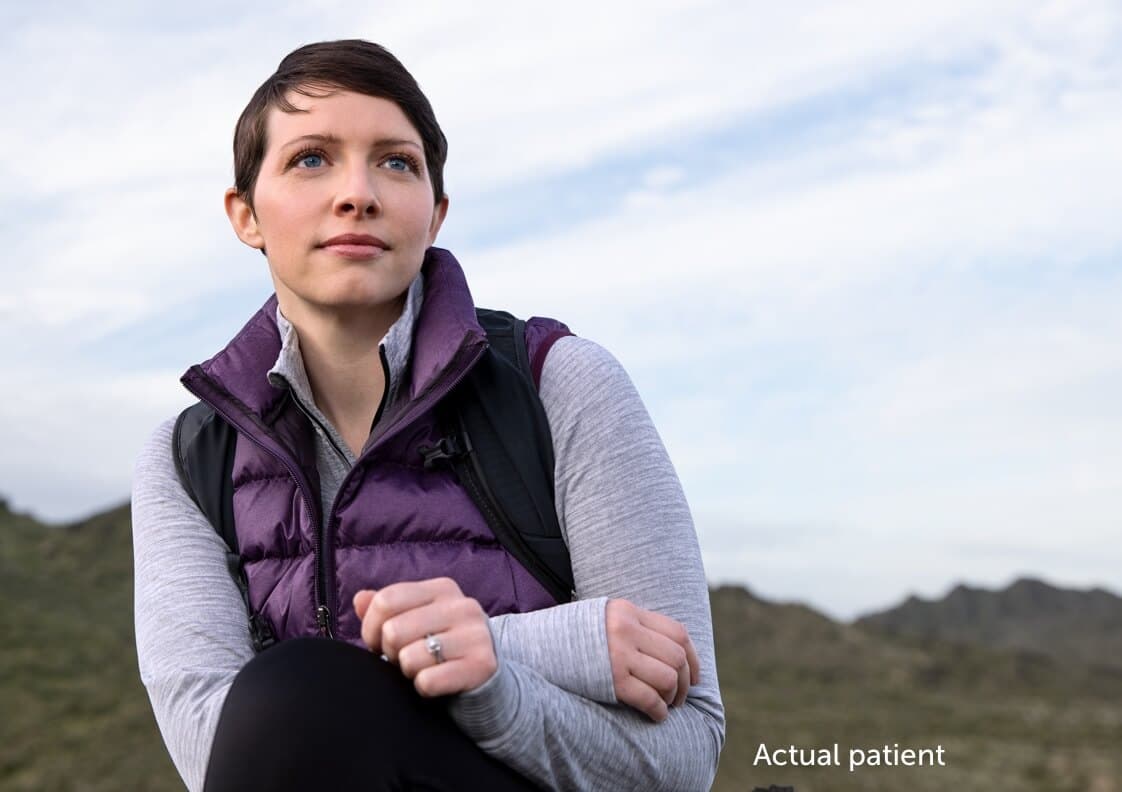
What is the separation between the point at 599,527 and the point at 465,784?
614 mm

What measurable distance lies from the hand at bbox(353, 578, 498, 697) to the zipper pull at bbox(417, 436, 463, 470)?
1.62 feet

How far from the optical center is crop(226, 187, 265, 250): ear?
8.99 feet

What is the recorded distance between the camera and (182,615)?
2533 millimetres

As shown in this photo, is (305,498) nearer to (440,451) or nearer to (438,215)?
(440,451)

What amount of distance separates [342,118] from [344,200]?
20 centimetres

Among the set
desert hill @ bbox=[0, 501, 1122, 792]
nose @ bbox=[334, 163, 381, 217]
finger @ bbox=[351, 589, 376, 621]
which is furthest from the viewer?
desert hill @ bbox=[0, 501, 1122, 792]

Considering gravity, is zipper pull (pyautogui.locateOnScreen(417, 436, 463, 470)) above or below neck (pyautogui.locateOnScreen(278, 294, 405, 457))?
below

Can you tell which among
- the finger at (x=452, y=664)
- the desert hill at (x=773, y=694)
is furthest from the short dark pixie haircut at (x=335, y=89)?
the desert hill at (x=773, y=694)

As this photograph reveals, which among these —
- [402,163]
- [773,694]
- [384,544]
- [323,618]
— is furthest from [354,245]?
[773,694]

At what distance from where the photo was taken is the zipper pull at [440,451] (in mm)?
2436

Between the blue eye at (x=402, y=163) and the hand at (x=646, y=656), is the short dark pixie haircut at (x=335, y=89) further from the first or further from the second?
the hand at (x=646, y=656)

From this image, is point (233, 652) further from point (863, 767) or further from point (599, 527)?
point (863, 767)

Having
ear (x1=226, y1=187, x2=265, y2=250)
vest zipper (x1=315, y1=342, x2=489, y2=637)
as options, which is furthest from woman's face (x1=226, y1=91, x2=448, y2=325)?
vest zipper (x1=315, y1=342, x2=489, y2=637)

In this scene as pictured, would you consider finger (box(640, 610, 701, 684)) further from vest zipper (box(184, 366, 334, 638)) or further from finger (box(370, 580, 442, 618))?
vest zipper (box(184, 366, 334, 638))
